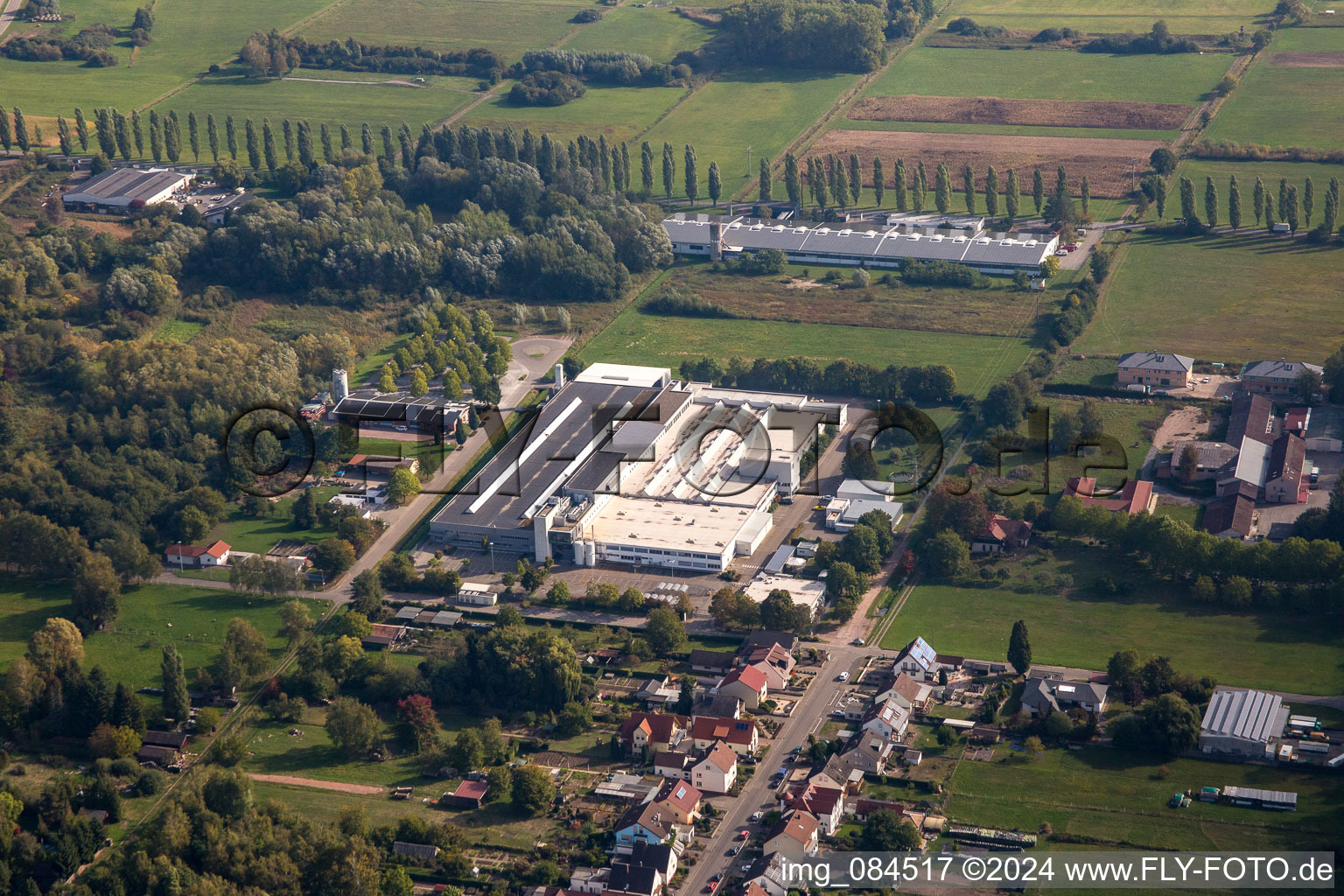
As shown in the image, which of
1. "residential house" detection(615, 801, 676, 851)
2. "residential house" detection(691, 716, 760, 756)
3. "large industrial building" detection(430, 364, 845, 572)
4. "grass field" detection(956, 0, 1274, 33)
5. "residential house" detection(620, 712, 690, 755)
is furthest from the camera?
"grass field" detection(956, 0, 1274, 33)

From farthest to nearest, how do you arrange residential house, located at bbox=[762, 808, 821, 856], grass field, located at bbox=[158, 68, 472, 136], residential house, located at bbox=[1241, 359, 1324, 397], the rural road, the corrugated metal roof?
1. the rural road
2. grass field, located at bbox=[158, 68, 472, 136]
3. residential house, located at bbox=[1241, 359, 1324, 397]
4. the corrugated metal roof
5. residential house, located at bbox=[762, 808, 821, 856]

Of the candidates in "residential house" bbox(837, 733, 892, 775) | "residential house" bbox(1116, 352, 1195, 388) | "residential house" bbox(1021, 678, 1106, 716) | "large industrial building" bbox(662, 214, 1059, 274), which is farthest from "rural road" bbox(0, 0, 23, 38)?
"residential house" bbox(1021, 678, 1106, 716)

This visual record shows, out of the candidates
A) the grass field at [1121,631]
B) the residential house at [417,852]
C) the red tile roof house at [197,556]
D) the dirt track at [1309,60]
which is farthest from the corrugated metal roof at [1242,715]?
the dirt track at [1309,60]

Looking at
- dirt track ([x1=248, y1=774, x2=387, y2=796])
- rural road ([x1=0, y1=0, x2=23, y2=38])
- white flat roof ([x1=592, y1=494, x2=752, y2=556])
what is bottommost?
dirt track ([x1=248, y1=774, x2=387, y2=796])

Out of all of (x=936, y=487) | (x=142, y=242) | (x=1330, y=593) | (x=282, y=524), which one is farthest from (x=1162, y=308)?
(x=142, y=242)

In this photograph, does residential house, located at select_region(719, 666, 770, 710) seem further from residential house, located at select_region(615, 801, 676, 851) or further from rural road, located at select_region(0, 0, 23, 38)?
rural road, located at select_region(0, 0, 23, 38)

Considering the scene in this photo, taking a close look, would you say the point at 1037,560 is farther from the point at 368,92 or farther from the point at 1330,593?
the point at 368,92

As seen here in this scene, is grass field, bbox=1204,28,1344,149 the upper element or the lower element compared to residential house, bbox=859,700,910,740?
upper
